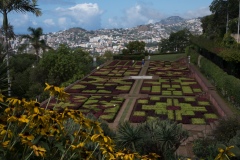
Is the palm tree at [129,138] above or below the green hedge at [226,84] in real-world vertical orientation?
above

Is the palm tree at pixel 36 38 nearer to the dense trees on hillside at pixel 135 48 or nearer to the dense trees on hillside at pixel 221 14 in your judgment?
the dense trees on hillside at pixel 135 48

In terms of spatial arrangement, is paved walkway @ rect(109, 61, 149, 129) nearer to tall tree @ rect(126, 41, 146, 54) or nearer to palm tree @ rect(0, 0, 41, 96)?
palm tree @ rect(0, 0, 41, 96)

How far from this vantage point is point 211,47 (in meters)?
29.6

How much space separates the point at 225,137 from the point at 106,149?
8299mm

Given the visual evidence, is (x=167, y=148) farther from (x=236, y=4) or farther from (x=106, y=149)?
(x=236, y=4)

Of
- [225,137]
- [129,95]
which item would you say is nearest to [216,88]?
[129,95]

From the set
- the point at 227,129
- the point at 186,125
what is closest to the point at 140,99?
the point at 186,125

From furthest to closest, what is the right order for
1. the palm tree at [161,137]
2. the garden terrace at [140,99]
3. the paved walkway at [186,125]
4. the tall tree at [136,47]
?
the tall tree at [136,47], the garden terrace at [140,99], the paved walkway at [186,125], the palm tree at [161,137]

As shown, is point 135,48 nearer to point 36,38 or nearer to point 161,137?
point 36,38

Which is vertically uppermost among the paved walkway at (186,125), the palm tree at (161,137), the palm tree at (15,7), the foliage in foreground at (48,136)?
the palm tree at (15,7)

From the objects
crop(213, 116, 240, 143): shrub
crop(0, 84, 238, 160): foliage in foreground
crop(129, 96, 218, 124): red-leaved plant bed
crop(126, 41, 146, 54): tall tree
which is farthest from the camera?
crop(126, 41, 146, 54): tall tree

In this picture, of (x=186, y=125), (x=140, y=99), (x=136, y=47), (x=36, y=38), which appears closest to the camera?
(x=186, y=125)

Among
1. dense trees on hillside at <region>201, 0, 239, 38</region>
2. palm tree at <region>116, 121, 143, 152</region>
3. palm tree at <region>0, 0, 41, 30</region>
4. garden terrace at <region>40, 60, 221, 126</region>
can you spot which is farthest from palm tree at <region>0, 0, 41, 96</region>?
dense trees on hillside at <region>201, 0, 239, 38</region>

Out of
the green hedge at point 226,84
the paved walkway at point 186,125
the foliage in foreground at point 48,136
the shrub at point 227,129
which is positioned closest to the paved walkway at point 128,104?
the paved walkway at point 186,125
